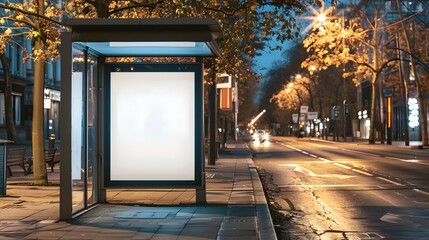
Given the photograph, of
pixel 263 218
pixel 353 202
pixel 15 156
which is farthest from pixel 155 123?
pixel 15 156

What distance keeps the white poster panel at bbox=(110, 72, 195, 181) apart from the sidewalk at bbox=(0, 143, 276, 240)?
0.75 m

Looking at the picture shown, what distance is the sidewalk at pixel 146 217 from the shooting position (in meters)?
9.20

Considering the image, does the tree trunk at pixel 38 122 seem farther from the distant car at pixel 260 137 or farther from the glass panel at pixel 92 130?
the distant car at pixel 260 137

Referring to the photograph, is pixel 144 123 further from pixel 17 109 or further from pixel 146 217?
pixel 17 109

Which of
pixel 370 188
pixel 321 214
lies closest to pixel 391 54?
pixel 370 188

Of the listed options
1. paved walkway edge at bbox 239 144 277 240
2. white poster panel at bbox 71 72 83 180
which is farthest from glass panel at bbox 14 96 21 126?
white poster panel at bbox 71 72 83 180

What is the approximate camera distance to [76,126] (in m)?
10.9

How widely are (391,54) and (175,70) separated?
58862mm

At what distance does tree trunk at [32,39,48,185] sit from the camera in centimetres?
1664

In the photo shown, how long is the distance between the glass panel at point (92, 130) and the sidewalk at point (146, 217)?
0.40 meters

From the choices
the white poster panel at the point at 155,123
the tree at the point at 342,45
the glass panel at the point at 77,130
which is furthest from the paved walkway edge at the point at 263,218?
the tree at the point at 342,45

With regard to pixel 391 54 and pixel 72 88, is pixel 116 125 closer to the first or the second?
pixel 72 88

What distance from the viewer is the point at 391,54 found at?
67.8 metres

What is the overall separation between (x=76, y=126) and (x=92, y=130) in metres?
1.36
